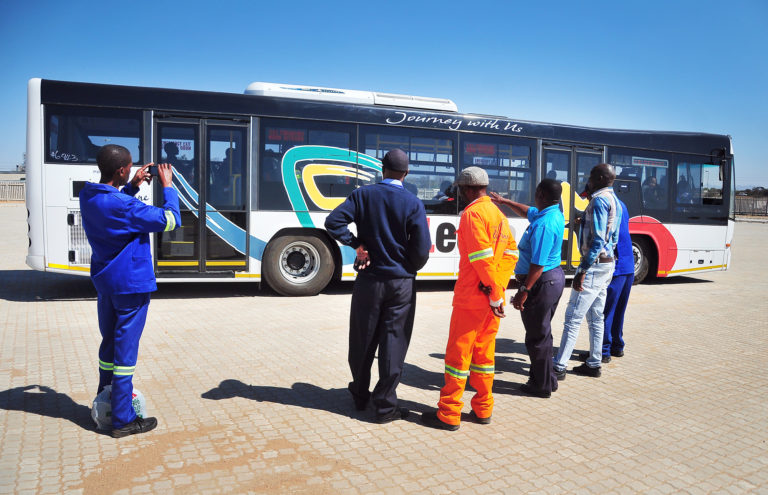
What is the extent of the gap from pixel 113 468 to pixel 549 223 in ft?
12.4

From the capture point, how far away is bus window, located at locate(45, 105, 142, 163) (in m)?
8.56

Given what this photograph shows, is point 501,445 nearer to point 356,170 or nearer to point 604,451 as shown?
point 604,451

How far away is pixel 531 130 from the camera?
11.2 meters

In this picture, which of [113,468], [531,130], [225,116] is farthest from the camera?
[531,130]

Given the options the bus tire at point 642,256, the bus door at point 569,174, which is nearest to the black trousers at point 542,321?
the bus door at point 569,174

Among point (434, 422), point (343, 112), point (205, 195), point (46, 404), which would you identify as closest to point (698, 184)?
point (343, 112)

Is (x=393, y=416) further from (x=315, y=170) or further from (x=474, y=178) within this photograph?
(x=315, y=170)

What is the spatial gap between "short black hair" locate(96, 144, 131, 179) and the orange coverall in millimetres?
2505

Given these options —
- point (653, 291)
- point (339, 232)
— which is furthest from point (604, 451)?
point (653, 291)

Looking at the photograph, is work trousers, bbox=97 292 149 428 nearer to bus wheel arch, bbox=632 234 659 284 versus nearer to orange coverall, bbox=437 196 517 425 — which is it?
orange coverall, bbox=437 196 517 425

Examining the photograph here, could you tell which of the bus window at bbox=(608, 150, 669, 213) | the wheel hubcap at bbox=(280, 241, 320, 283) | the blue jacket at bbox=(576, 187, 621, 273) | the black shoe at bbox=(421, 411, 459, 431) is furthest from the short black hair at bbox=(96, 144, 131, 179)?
the bus window at bbox=(608, 150, 669, 213)

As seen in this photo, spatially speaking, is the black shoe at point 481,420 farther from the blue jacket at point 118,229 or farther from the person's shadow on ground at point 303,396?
the blue jacket at point 118,229

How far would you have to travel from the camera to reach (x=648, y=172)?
1223 cm

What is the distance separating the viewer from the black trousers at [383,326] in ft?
14.0
